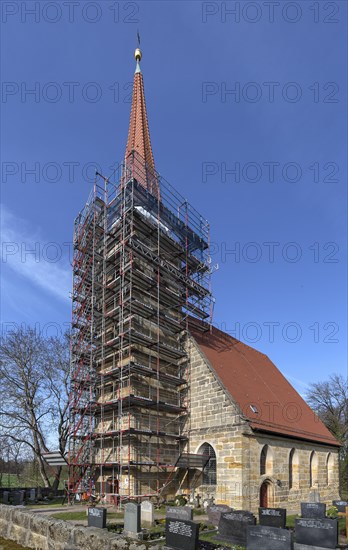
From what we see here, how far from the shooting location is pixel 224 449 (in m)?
18.8

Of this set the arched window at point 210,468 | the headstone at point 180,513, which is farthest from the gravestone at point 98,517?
the arched window at point 210,468

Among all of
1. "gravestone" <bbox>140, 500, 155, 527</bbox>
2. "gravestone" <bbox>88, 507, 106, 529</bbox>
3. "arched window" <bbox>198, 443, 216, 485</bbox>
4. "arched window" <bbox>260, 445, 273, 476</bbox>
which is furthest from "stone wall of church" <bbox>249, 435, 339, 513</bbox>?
"gravestone" <bbox>88, 507, 106, 529</bbox>

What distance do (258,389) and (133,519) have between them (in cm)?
1371

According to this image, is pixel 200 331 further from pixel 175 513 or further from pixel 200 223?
pixel 175 513

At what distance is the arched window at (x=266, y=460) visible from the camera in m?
19.7

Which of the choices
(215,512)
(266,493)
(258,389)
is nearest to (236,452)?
(266,493)

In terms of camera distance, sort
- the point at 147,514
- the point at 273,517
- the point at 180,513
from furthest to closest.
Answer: the point at 147,514 < the point at 273,517 < the point at 180,513

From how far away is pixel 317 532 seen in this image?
36.0 feet

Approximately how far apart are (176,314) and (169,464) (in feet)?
26.5

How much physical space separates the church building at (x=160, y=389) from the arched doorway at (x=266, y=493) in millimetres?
53

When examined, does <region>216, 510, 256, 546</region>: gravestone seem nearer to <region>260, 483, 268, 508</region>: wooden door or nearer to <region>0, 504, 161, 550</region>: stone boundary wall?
<region>0, 504, 161, 550</region>: stone boundary wall

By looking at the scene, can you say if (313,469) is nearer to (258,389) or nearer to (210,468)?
(258,389)

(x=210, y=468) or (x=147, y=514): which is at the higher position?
(x=210, y=468)

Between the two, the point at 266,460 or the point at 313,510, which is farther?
the point at 266,460
